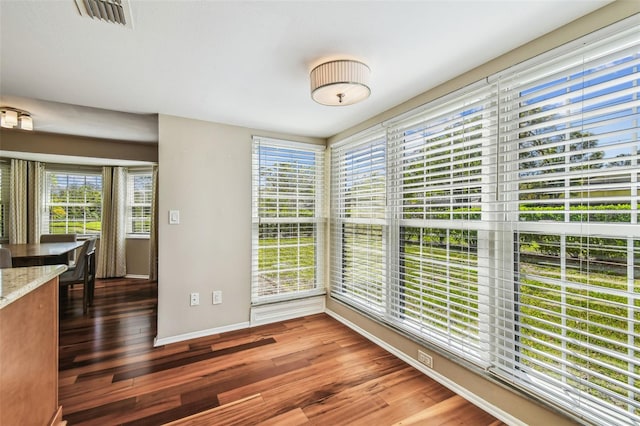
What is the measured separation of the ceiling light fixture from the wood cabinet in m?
2.50

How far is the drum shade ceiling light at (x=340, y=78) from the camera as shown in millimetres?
1728

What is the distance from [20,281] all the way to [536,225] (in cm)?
263

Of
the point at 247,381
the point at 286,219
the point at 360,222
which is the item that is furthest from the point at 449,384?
the point at 286,219

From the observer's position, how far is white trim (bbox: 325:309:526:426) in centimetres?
176

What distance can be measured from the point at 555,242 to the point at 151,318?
4.01 m

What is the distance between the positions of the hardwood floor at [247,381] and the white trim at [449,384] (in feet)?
0.15

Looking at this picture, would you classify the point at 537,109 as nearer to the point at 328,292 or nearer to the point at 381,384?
the point at 381,384

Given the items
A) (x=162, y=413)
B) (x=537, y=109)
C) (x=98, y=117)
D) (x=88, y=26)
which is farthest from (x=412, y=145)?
(x=98, y=117)

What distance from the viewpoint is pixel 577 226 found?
1.48 meters

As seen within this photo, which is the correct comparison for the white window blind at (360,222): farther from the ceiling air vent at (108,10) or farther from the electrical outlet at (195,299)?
the ceiling air vent at (108,10)

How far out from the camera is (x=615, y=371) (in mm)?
1323

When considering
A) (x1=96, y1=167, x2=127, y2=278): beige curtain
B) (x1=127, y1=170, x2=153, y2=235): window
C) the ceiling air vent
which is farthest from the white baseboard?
(x1=96, y1=167, x2=127, y2=278): beige curtain

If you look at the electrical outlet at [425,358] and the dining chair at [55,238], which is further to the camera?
the dining chair at [55,238]

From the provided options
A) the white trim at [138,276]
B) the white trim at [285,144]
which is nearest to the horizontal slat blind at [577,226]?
the white trim at [285,144]
